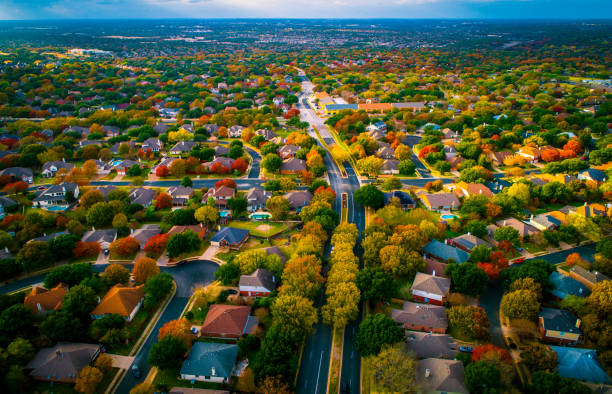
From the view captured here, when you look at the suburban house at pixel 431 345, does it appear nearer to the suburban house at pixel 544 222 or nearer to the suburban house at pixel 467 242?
the suburban house at pixel 467 242

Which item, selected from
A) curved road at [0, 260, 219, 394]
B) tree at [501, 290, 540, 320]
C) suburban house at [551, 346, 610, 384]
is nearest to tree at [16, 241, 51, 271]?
curved road at [0, 260, 219, 394]

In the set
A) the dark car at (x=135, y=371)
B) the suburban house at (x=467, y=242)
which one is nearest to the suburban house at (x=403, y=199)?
the suburban house at (x=467, y=242)

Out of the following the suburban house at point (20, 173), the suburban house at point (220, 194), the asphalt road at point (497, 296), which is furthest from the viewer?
the suburban house at point (20, 173)

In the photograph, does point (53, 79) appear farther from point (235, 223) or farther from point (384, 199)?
point (384, 199)

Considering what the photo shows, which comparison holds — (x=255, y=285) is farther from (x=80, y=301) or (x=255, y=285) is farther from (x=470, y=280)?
(x=470, y=280)

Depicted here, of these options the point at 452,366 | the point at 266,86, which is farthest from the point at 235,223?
the point at 266,86

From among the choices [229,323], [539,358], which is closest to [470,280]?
[539,358]
